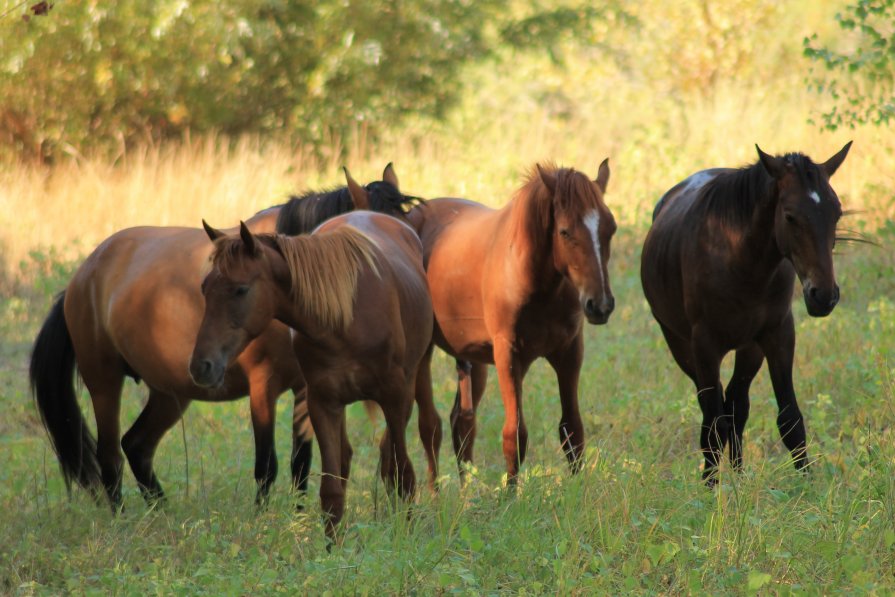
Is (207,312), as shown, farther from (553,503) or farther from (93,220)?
(93,220)

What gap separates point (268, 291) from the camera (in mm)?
4746

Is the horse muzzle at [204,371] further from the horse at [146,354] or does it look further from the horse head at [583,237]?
the horse head at [583,237]

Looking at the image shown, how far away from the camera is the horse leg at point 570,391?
600cm

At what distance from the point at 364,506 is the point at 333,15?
1246 centimetres

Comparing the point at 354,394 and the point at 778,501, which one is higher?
the point at 354,394

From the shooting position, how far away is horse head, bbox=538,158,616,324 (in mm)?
5257

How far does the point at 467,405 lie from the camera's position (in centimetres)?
693

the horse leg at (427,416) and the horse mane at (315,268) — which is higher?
the horse mane at (315,268)

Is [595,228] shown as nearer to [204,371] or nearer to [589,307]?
[589,307]

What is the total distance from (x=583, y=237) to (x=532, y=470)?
3.70 feet

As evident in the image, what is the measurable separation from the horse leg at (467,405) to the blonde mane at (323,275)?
196cm

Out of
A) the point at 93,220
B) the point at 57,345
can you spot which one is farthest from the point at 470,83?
the point at 57,345

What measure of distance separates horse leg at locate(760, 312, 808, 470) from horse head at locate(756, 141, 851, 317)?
61cm

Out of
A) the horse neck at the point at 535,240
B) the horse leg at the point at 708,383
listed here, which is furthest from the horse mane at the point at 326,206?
the horse leg at the point at 708,383
